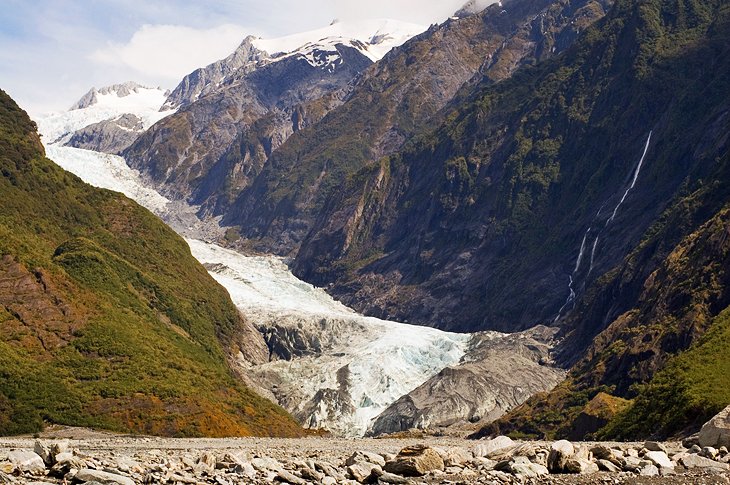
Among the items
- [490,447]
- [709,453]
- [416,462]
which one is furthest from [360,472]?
[709,453]

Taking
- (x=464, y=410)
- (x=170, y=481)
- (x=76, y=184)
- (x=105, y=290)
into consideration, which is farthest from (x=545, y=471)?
(x=76, y=184)

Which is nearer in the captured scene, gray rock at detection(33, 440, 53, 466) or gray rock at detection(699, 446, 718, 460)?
gray rock at detection(33, 440, 53, 466)

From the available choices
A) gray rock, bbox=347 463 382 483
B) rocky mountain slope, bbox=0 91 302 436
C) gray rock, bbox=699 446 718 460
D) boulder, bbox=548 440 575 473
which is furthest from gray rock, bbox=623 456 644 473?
rocky mountain slope, bbox=0 91 302 436

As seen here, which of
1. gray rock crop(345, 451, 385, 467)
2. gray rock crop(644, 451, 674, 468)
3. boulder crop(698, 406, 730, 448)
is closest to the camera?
gray rock crop(644, 451, 674, 468)

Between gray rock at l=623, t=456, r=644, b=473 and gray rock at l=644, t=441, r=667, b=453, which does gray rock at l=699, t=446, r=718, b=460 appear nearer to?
gray rock at l=644, t=441, r=667, b=453

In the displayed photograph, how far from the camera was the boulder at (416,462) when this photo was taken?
43.6 metres

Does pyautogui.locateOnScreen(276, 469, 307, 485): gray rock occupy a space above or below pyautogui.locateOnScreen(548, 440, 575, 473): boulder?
below

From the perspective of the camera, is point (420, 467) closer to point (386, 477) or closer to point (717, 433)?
point (386, 477)

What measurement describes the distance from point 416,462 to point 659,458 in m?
10.4

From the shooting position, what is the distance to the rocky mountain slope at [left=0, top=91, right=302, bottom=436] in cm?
11700

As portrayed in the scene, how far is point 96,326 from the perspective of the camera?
134625 millimetres

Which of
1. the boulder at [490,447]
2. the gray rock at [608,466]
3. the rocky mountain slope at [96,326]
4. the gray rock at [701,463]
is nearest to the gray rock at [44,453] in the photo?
the boulder at [490,447]

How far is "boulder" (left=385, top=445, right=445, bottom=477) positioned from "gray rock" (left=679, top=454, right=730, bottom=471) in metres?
10.1

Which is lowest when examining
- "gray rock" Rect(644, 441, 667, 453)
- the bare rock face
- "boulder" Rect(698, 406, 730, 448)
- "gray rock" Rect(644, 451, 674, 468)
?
the bare rock face
